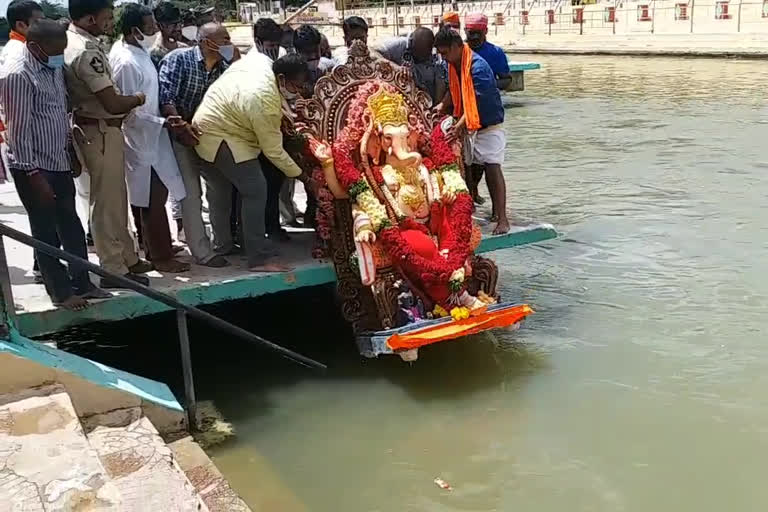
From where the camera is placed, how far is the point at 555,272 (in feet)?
24.7

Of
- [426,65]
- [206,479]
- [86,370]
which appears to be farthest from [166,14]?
[206,479]

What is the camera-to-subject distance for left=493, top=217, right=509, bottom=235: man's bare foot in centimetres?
616

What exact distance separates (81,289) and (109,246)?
316 millimetres

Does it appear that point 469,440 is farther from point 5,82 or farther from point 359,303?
point 5,82

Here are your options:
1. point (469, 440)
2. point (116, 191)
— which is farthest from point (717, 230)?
point (116, 191)

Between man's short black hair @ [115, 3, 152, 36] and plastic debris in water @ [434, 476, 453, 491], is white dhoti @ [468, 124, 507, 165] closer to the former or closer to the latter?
man's short black hair @ [115, 3, 152, 36]

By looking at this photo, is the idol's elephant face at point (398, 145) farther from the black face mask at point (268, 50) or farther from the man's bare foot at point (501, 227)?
the black face mask at point (268, 50)

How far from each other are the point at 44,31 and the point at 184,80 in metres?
1.21

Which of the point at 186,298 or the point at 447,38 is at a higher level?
the point at 447,38

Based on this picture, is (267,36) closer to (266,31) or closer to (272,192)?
(266,31)

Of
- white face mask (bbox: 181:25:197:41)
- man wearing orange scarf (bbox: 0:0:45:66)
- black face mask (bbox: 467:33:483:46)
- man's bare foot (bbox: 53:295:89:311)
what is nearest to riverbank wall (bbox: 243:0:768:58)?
white face mask (bbox: 181:25:197:41)

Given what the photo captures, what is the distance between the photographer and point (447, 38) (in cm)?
Answer: 607

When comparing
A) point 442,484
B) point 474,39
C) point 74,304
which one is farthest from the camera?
point 474,39

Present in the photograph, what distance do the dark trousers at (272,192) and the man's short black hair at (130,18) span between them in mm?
1255
